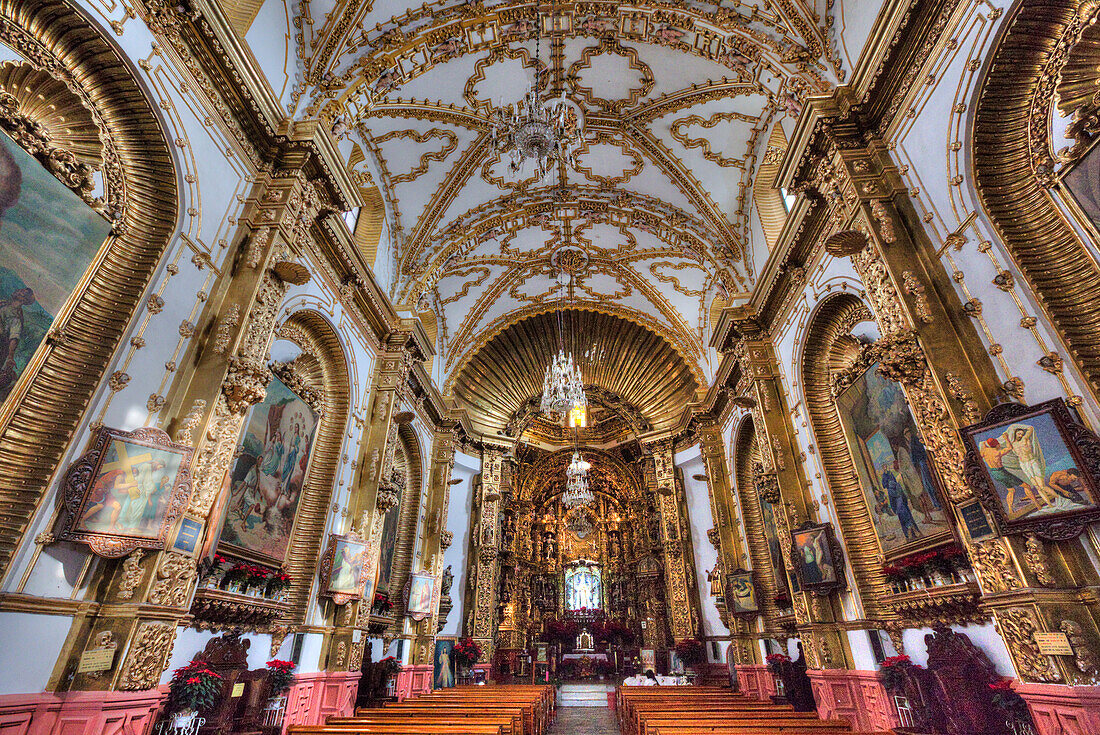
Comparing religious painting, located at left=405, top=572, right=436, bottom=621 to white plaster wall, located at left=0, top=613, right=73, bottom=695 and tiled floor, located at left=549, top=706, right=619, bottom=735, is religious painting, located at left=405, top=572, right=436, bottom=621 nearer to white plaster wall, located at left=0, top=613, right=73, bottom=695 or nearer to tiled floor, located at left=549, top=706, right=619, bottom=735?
tiled floor, located at left=549, top=706, right=619, bottom=735

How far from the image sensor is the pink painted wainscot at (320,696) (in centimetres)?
802

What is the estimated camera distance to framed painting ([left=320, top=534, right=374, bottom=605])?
880 cm

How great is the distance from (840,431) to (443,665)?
1183cm

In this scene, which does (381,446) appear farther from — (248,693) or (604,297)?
(604,297)

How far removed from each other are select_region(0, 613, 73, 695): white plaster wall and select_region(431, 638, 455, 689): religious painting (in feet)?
35.8

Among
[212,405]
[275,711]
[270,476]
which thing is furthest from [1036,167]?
[275,711]

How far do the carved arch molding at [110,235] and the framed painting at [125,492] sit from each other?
0.80 feet

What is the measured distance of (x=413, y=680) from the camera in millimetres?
12336

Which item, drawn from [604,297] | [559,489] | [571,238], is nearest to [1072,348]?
[571,238]

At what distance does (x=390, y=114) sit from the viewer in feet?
35.4

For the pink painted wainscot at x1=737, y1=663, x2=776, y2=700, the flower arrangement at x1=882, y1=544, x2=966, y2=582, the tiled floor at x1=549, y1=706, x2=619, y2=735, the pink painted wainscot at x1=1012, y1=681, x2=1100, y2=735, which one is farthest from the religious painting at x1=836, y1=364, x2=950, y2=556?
the tiled floor at x1=549, y1=706, x2=619, y2=735

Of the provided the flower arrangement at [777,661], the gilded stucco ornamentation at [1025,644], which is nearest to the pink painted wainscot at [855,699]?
the flower arrangement at [777,661]

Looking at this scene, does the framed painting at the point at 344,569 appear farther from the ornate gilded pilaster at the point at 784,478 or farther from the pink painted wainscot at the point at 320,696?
the ornate gilded pilaster at the point at 784,478

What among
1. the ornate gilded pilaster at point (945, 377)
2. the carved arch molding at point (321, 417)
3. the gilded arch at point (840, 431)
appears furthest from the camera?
the carved arch molding at point (321, 417)
